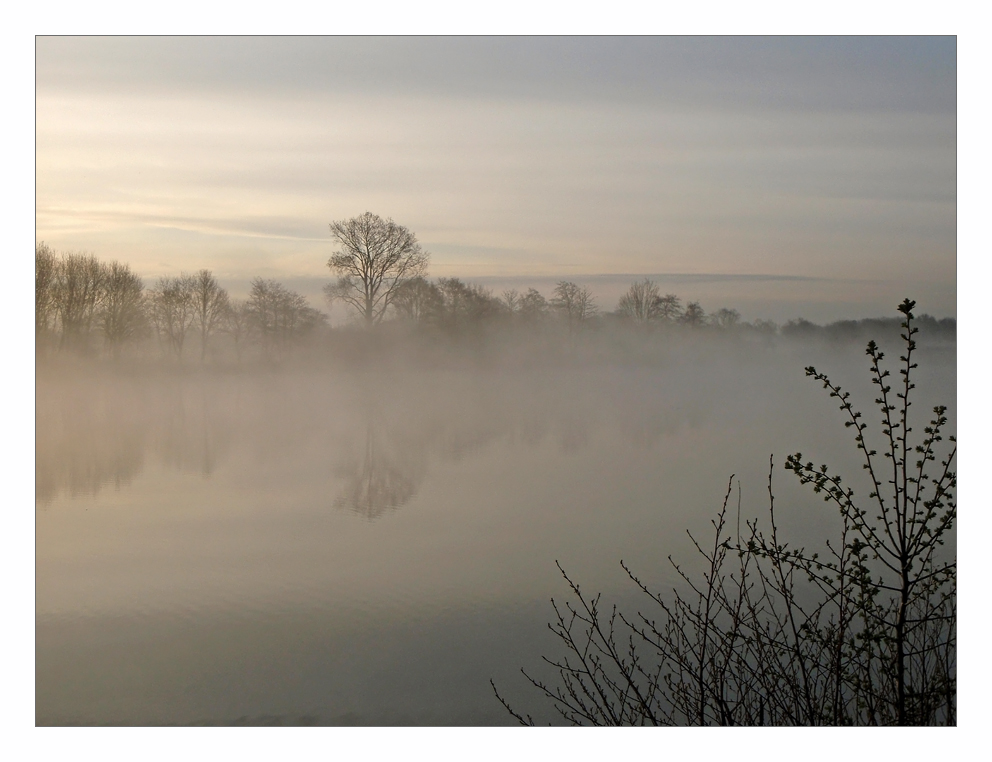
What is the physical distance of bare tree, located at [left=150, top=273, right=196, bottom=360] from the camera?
339 centimetres

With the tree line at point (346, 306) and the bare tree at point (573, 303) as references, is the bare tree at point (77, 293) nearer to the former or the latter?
the tree line at point (346, 306)

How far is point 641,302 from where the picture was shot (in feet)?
11.5

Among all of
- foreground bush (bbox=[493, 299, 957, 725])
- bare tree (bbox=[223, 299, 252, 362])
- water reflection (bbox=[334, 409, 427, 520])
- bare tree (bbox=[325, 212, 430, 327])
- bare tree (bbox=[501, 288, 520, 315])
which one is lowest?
foreground bush (bbox=[493, 299, 957, 725])

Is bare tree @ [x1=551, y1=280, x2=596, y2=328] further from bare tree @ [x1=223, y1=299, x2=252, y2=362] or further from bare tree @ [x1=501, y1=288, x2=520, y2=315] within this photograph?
bare tree @ [x1=223, y1=299, x2=252, y2=362]

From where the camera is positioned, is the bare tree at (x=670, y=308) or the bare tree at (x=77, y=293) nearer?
the bare tree at (x=77, y=293)

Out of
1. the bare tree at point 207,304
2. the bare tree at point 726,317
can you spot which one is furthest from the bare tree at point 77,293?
the bare tree at point 726,317

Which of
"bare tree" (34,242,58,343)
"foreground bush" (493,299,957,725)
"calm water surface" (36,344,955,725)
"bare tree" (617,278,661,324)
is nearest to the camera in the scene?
"foreground bush" (493,299,957,725)

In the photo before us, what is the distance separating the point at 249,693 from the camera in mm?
2953

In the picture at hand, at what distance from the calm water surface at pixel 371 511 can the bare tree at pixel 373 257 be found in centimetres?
37

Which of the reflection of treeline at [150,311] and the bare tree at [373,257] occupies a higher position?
the bare tree at [373,257]

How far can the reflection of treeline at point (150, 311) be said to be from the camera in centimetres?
322

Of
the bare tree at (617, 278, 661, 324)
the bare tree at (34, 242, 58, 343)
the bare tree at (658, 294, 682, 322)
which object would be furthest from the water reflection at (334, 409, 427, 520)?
the bare tree at (34, 242, 58, 343)

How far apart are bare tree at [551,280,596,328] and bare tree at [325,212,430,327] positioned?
56 centimetres
